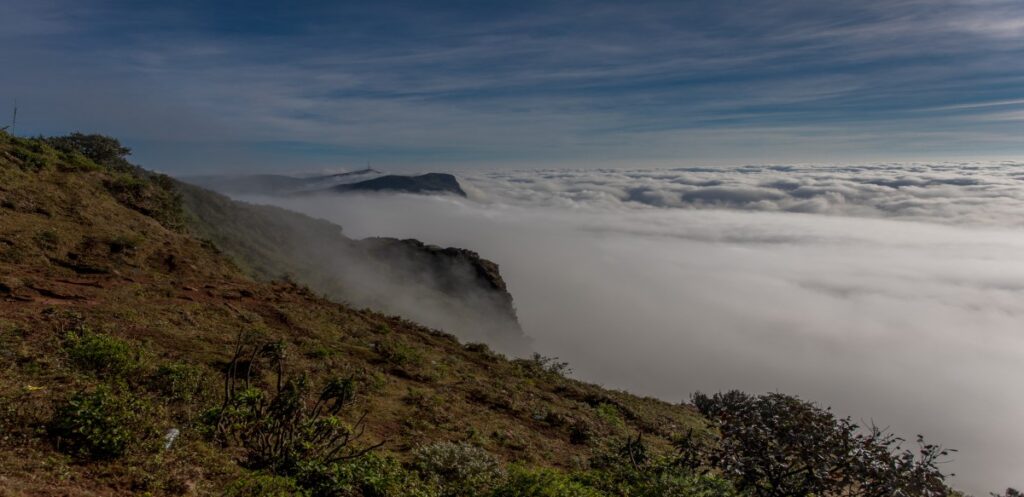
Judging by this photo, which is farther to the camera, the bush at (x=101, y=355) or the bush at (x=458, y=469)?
the bush at (x=101, y=355)

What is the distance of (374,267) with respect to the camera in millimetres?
60875

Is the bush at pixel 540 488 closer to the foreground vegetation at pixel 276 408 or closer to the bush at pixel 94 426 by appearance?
the foreground vegetation at pixel 276 408

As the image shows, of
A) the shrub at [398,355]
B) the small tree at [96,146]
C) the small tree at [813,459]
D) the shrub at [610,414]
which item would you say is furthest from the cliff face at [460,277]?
the small tree at [813,459]

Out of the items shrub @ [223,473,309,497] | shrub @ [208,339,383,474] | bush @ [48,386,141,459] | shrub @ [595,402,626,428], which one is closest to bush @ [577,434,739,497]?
shrub @ [208,339,383,474]

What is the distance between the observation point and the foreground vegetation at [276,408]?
5.80 m

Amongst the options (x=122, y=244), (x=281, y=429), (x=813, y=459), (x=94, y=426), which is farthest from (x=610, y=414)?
(x=122, y=244)

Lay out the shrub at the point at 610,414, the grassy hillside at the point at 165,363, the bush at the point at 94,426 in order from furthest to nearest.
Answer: the shrub at the point at 610,414
the grassy hillside at the point at 165,363
the bush at the point at 94,426

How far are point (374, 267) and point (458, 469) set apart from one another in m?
55.5

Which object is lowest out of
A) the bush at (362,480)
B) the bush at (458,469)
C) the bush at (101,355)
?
the bush at (458,469)

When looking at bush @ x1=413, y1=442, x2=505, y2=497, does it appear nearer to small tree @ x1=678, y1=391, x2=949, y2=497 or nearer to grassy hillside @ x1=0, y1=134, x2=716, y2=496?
grassy hillside @ x1=0, y1=134, x2=716, y2=496

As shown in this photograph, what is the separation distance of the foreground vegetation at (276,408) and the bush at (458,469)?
35mm

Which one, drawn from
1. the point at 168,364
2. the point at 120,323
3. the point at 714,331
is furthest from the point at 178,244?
the point at 714,331

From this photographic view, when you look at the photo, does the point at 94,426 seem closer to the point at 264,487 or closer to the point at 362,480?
the point at 264,487

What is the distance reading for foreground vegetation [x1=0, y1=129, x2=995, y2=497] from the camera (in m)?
5.80
